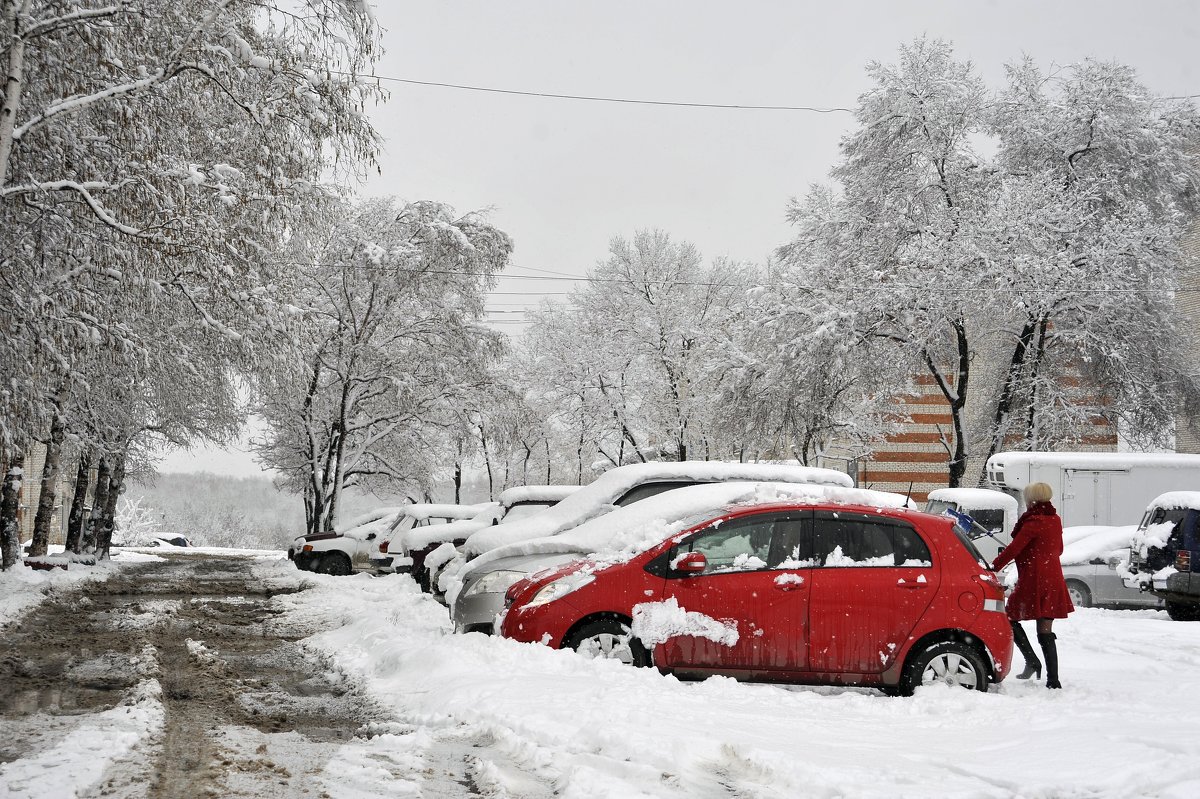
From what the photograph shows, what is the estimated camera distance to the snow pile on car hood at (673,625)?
338 inches

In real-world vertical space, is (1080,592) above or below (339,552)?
above

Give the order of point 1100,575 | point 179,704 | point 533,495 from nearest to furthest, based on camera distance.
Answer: point 179,704 → point 533,495 → point 1100,575

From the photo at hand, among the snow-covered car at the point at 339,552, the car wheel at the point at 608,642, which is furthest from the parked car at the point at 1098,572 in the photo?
the snow-covered car at the point at 339,552

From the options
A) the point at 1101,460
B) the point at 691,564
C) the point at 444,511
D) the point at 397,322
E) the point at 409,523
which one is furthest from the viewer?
the point at 397,322

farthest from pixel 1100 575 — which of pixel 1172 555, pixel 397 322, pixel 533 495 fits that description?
pixel 397 322

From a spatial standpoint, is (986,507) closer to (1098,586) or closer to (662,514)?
(1098,586)

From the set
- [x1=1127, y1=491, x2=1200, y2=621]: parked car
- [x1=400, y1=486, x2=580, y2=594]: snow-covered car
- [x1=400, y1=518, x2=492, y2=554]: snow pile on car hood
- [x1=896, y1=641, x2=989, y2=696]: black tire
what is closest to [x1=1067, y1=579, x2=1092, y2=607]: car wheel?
[x1=1127, y1=491, x2=1200, y2=621]: parked car

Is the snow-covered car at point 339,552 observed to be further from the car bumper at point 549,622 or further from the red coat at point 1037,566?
the red coat at point 1037,566

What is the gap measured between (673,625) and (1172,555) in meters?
11.7

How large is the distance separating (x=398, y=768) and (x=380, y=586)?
15831 mm

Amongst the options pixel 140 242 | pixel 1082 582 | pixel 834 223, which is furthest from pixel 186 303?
pixel 834 223

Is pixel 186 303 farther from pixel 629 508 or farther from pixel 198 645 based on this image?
pixel 629 508

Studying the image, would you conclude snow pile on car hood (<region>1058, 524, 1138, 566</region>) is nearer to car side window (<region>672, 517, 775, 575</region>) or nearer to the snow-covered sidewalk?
the snow-covered sidewalk

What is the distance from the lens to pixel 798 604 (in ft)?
28.2
